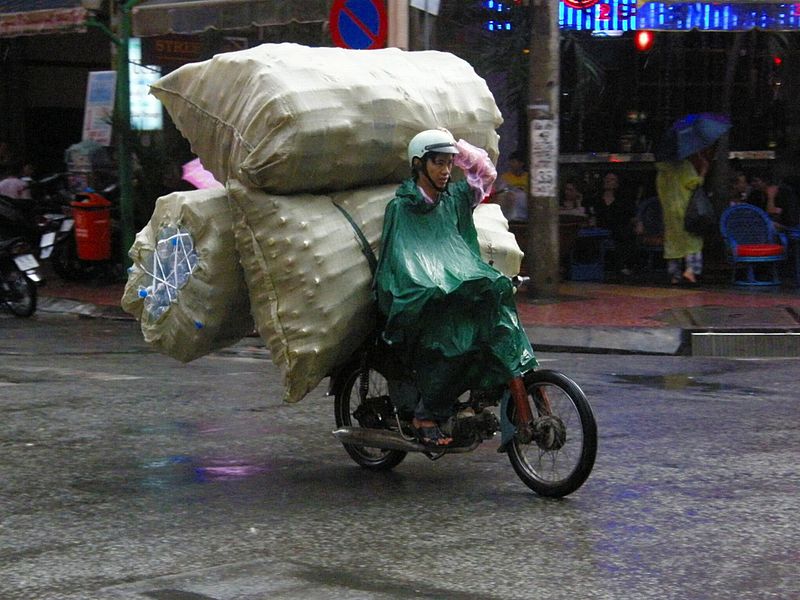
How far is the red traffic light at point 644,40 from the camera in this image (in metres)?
19.6

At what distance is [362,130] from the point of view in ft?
21.8

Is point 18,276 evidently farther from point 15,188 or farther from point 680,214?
point 680,214

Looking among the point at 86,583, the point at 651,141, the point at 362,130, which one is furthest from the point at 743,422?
the point at 651,141

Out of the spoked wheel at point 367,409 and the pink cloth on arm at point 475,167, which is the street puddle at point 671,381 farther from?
the pink cloth on arm at point 475,167

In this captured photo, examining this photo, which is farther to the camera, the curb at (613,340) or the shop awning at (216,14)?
the shop awning at (216,14)

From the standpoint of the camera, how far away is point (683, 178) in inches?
655

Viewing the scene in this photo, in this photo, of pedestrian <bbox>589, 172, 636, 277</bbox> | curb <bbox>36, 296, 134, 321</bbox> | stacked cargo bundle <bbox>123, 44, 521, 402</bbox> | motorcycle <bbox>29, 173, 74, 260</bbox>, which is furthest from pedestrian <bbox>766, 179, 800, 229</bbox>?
stacked cargo bundle <bbox>123, 44, 521, 402</bbox>

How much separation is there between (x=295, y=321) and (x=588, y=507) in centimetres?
158

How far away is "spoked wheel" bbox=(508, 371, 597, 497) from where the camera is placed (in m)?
6.02

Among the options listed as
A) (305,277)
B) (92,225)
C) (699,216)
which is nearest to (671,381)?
(305,277)

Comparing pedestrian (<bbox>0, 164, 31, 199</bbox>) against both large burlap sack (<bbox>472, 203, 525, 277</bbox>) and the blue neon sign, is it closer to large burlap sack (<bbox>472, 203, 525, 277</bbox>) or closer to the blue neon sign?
the blue neon sign

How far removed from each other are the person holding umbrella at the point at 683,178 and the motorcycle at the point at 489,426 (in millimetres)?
10005

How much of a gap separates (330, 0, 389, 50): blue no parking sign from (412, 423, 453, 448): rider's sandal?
799 cm

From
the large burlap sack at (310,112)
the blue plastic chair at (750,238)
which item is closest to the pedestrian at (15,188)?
the blue plastic chair at (750,238)
